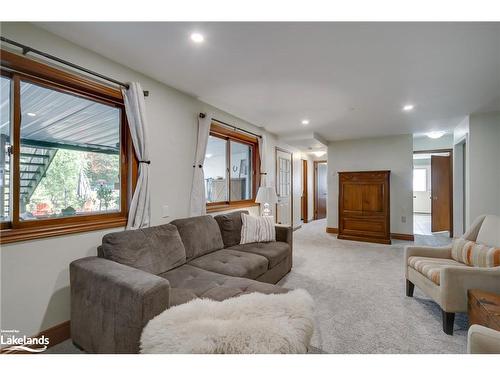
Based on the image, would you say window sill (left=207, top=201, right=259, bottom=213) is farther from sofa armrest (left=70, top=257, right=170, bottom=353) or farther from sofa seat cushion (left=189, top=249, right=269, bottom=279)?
sofa armrest (left=70, top=257, right=170, bottom=353)

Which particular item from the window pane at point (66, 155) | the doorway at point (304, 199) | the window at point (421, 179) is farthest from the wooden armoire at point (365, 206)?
the window at point (421, 179)

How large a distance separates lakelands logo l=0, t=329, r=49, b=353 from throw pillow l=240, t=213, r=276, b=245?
1964mm

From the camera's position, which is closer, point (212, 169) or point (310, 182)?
point (212, 169)

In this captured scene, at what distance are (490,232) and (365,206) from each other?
2.77 metres

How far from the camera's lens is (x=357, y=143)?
18.7ft

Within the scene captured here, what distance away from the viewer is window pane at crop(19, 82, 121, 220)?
179 centimetres

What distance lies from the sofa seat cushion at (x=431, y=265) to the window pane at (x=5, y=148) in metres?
3.37

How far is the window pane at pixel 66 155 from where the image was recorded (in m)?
1.79

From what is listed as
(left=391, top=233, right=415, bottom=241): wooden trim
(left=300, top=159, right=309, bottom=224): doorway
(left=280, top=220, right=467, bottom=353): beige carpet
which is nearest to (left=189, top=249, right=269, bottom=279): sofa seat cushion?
(left=280, top=220, right=467, bottom=353): beige carpet

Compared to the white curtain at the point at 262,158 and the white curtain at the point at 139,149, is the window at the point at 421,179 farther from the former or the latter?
the white curtain at the point at 139,149

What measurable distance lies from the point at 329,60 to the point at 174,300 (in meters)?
2.31
